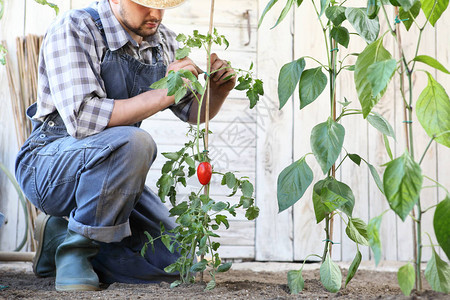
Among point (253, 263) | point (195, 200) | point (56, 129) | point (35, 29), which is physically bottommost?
point (253, 263)

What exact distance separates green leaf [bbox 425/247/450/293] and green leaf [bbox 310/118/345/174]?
314mm

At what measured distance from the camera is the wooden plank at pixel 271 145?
3.04 m

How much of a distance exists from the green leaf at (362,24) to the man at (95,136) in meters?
0.59

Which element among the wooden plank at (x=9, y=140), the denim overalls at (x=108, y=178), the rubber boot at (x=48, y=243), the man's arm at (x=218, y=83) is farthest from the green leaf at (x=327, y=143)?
the wooden plank at (x=9, y=140)

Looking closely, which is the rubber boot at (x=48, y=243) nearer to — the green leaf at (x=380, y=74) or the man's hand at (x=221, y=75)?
the man's hand at (x=221, y=75)

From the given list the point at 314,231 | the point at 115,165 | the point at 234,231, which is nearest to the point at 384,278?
the point at 314,231

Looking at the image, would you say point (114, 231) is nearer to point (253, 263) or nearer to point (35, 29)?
point (253, 263)

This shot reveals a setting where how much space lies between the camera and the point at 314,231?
A: 307 cm

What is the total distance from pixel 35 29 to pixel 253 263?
5.73 ft

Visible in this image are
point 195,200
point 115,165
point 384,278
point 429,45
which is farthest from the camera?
point 429,45

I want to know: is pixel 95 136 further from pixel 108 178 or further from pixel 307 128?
pixel 307 128

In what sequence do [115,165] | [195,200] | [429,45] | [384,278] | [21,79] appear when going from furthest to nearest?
[429,45], [21,79], [384,278], [115,165], [195,200]

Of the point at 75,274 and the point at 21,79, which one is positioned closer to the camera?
the point at 75,274

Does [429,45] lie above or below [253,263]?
above
